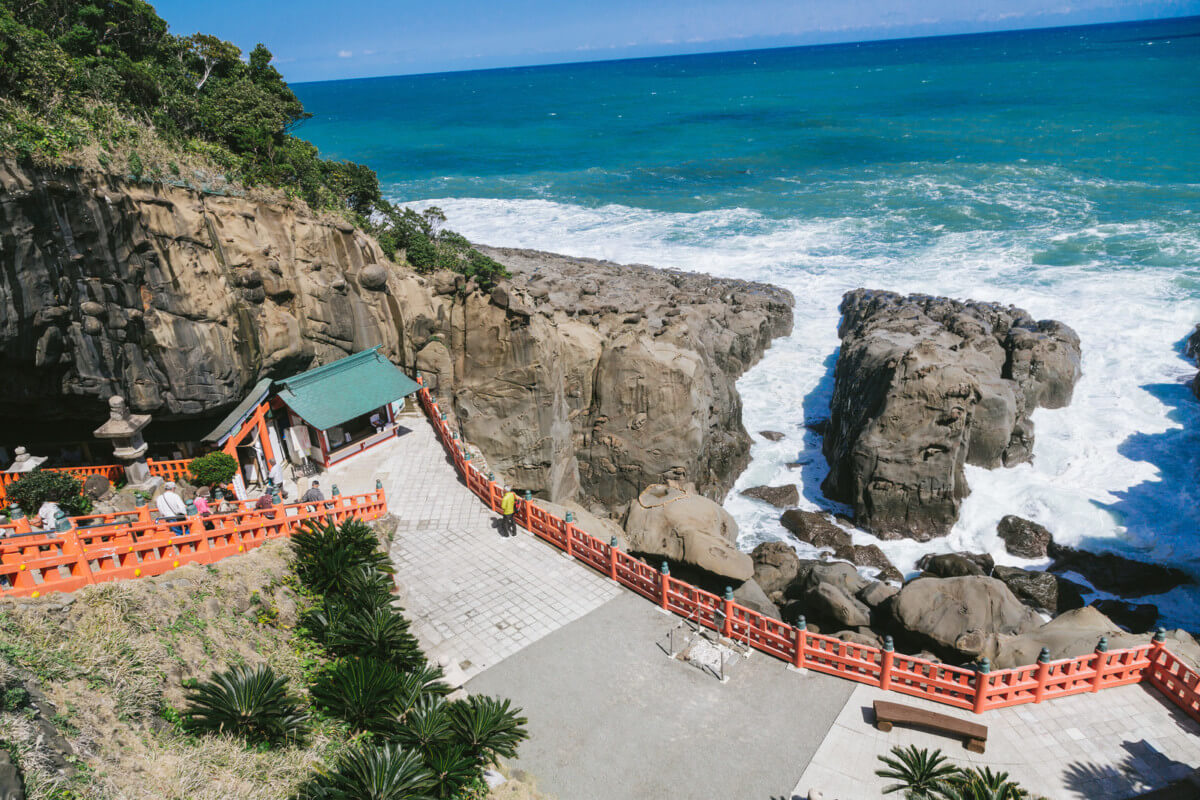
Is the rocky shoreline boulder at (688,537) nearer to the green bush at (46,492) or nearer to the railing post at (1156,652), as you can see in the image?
the railing post at (1156,652)

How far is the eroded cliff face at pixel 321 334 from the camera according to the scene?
17.7m

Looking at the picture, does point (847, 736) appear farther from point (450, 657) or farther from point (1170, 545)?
point (1170, 545)

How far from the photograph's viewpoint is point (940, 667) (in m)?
13.7

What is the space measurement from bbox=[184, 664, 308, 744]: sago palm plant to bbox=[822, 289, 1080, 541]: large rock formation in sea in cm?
2397

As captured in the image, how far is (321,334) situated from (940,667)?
20536 millimetres

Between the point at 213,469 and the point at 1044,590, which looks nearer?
the point at 213,469

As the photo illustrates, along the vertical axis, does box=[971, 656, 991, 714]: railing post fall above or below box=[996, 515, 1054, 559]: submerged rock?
above

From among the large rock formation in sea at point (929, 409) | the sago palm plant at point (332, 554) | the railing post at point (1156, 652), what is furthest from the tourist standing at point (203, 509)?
the large rock formation in sea at point (929, 409)

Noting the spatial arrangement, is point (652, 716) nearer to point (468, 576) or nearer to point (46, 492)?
point (468, 576)

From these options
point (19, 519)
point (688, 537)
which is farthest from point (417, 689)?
point (19, 519)

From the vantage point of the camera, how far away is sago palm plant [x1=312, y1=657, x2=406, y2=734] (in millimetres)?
12094

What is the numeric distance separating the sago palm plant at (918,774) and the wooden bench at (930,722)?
805 mm

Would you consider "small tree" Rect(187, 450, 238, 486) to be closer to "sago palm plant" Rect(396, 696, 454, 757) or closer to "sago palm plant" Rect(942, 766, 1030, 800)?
"sago palm plant" Rect(396, 696, 454, 757)

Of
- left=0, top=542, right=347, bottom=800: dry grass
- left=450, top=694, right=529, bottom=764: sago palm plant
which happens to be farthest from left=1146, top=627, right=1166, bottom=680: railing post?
left=0, top=542, right=347, bottom=800: dry grass
